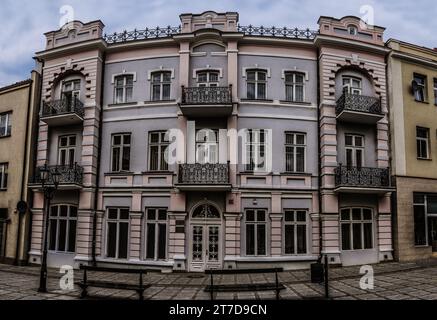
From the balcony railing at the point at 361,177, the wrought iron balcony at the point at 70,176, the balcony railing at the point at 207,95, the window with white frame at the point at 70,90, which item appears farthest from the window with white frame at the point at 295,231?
the window with white frame at the point at 70,90

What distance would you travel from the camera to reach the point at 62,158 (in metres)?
16.8

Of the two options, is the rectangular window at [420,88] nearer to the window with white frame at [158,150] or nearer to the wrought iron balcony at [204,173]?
the wrought iron balcony at [204,173]

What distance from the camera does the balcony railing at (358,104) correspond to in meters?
15.2

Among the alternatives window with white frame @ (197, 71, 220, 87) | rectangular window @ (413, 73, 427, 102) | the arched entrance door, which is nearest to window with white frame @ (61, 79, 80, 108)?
window with white frame @ (197, 71, 220, 87)

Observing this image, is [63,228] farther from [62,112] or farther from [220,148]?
[220,148]

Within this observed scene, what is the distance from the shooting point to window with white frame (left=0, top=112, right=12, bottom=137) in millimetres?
18300

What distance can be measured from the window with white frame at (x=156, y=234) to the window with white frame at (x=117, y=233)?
1093 millimetres

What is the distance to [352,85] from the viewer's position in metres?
16.5

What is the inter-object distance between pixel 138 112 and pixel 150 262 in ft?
23.8

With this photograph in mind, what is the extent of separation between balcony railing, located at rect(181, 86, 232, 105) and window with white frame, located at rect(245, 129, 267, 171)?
200 centimetres

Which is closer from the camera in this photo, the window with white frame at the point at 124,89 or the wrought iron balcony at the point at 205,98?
the wrought iron balcony at the point at 205,98

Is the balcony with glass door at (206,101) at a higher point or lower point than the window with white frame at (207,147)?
higher
